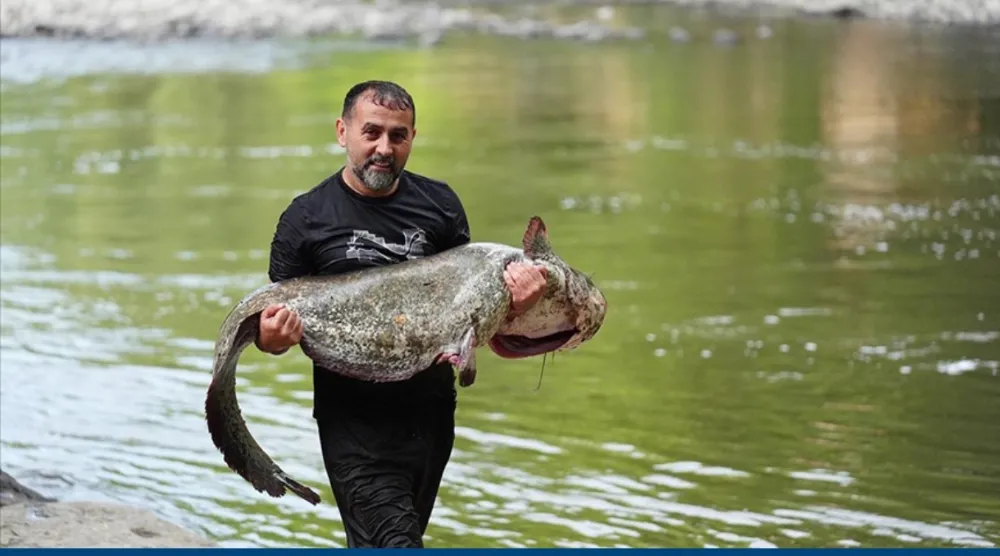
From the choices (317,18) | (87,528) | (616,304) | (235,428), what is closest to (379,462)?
(235,428)

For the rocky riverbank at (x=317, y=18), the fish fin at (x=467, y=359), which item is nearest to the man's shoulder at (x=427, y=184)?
the fish fin at (x=467, y=359)

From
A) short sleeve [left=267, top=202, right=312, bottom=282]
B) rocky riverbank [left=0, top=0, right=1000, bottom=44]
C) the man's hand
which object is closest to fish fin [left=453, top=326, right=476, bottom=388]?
the man's hand

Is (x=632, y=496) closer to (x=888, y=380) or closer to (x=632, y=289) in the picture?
(x=888, y=380)

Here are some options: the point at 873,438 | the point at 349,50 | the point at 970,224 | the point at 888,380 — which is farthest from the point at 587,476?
the point at 349,50

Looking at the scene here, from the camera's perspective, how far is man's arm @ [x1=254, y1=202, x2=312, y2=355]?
189 inches

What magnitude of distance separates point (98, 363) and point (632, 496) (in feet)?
14.2

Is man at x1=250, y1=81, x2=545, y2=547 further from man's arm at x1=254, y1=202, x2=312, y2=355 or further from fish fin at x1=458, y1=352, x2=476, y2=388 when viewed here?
fish fin at x1=458, y1=352, x2=476, y2=388

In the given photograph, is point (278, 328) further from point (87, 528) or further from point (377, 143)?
point (87, 528)

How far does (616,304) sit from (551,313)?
7.75m

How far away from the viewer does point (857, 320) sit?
1209cm

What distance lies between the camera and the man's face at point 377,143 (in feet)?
15.9

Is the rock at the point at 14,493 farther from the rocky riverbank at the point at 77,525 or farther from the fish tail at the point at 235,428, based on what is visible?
the fish tail at the point at 235,428

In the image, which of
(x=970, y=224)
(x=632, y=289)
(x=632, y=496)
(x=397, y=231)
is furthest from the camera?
(x=970, y=224)

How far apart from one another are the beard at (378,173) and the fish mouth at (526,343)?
1.94 feet
